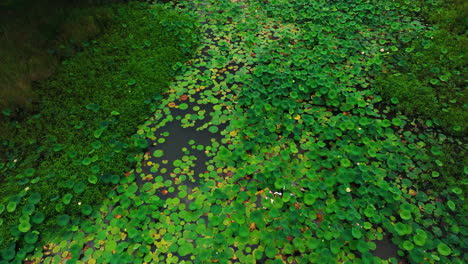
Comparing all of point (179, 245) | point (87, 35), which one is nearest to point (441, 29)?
point (179, 245)

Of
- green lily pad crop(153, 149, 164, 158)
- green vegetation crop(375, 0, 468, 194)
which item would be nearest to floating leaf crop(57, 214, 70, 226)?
green lily pad crop(153, 149, 164, 158)

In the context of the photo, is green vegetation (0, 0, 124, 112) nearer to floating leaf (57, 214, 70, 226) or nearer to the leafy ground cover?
floating leaf (57, 214, 70, 226)

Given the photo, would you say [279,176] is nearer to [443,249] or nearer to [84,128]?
[443,249]

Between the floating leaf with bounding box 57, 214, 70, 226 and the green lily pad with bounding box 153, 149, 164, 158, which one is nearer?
the floating leaf with bounding box 57, 214, 70, 226

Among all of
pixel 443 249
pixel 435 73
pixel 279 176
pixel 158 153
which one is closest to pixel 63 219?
pixel 158 153

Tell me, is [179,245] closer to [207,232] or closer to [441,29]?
[207,232]
